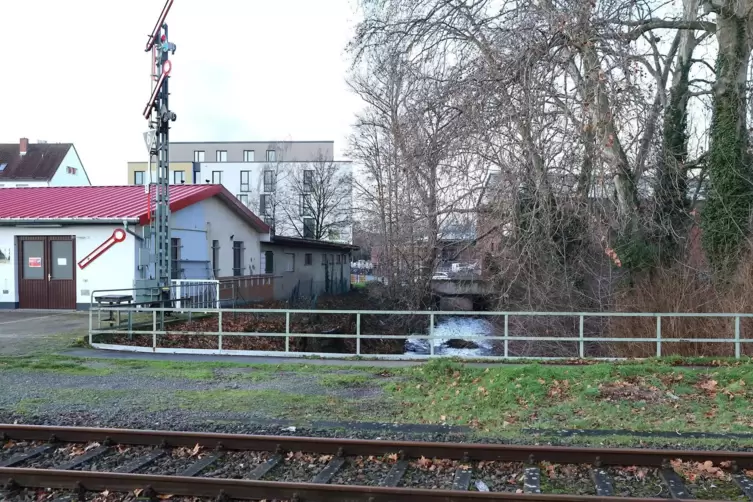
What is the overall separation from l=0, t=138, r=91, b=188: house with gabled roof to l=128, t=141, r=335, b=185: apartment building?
493 inches

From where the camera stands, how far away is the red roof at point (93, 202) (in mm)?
21844

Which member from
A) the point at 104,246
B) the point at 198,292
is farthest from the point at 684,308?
the point at 104,246

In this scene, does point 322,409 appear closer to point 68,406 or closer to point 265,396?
point 265,396

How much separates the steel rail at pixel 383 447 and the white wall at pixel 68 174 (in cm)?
6061

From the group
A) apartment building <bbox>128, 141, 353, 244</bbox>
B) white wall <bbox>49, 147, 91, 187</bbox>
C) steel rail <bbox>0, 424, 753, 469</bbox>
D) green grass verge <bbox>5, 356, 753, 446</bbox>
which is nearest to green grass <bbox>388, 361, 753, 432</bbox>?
green grass verge <bbox>5, 356, 753, 446</bbox>

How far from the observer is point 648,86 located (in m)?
14.4

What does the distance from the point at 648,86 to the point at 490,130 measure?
3.75 m

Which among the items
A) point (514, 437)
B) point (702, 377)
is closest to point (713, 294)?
point (702, 377)

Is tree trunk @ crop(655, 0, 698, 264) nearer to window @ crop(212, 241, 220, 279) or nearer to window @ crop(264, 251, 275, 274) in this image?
window @ crop(212, 241, 220, 279)

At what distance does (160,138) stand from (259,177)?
59336 mm

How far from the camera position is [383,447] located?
659cm

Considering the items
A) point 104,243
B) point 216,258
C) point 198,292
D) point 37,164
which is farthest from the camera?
point 37,164

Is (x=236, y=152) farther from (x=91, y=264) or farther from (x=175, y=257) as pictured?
(x=91, y=264)

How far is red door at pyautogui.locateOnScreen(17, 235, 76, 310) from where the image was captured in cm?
2200
